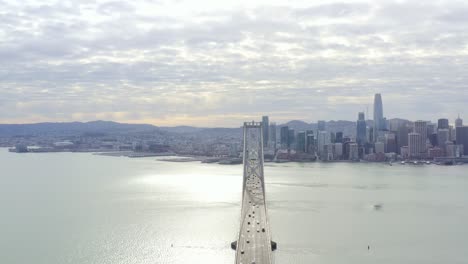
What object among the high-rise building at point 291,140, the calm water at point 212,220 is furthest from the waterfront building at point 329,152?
the calm water at point 212,220

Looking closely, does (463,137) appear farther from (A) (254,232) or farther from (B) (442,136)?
(A) (254,232)

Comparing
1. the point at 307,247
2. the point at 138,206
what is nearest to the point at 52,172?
the point at 138,206

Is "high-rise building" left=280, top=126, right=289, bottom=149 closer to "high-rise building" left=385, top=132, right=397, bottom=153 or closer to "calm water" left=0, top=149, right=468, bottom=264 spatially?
"high-rise building" left=385, top=132, right=397, bottom=153

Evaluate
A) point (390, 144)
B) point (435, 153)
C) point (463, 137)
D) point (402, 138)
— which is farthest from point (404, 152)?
point (463, 137)

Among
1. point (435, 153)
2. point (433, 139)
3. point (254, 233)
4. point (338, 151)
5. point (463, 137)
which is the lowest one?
point (254, 233)

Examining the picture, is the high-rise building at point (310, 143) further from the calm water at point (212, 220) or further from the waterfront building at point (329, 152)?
the calm water at point (212, 220)

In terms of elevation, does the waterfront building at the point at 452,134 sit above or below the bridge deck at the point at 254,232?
above
